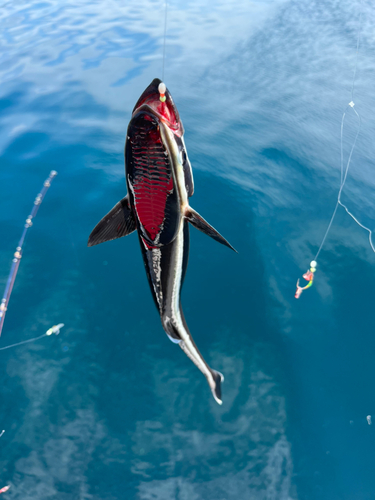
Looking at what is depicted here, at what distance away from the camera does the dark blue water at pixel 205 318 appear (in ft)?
23.5

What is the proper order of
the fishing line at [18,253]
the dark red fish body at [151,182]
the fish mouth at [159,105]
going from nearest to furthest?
the dark red fish body at [151,182] → the fish mouth at [159,105] → the fishing line at [18,253]

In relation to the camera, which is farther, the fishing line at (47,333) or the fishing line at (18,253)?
the fishing line at (18,253)

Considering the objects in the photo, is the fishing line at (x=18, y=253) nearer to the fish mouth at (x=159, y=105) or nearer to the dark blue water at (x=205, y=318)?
the dark blue water at (x=205, y=318)

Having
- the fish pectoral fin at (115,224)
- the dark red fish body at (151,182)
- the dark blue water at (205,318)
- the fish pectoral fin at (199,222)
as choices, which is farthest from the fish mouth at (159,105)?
the dark blue water at (205,318)

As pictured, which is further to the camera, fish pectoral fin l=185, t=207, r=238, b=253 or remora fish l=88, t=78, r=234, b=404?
fish pectoral fin l=185, t=207, r=238, b=253

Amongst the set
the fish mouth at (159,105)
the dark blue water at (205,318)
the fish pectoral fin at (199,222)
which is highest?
the fish mouth at (159,105)

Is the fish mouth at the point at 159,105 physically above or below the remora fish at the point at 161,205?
above

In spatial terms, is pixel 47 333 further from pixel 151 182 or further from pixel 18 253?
pixel 151 182

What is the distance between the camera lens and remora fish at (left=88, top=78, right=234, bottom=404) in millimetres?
4582

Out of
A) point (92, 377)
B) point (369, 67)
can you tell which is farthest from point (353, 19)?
point (92, 377)

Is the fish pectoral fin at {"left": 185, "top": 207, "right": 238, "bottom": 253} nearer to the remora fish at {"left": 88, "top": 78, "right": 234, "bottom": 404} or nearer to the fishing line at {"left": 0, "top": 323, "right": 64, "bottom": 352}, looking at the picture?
the remora fish at {"left": 88, "top": 78, "right": 234, "bottom": 404}

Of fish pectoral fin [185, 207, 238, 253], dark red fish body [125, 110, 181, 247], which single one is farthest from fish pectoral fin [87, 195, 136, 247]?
fish pectoral fin [185, 207, 238, 253]

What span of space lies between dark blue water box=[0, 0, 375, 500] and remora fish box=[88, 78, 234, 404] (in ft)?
6.24

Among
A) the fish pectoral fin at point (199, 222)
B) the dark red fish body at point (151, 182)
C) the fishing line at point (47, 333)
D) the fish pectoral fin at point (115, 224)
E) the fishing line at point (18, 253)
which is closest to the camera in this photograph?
the dark red fish body at point (151, 182)
